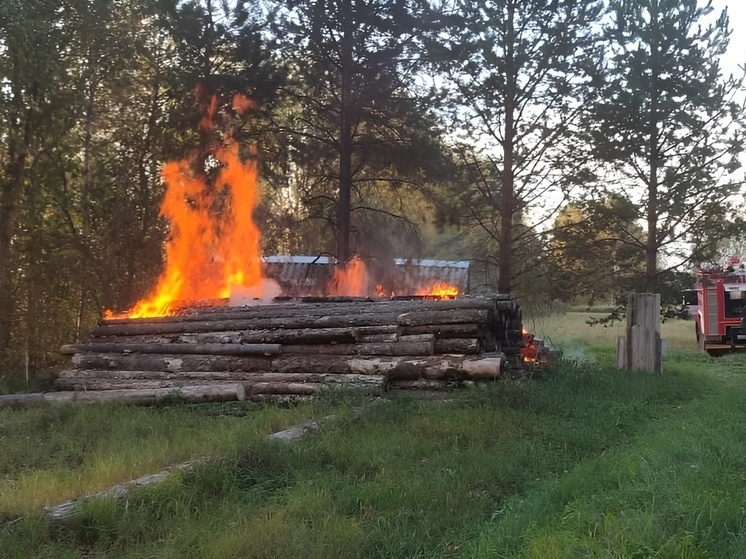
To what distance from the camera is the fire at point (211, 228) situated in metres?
13.5

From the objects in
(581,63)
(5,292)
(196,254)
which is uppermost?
(581,63)

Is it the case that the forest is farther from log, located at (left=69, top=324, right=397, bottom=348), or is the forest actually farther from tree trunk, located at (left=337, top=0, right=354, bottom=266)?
log, located at (left=69, top=324, right=397, bottom=348)

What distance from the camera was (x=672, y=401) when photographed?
29.8 feet

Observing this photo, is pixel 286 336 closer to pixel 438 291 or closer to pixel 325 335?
pixel 325 335

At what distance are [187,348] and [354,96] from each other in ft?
23.4

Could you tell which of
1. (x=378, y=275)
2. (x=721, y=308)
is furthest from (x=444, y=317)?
(x=721, y=308)

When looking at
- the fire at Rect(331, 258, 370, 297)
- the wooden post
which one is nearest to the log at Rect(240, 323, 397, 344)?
the fire at Rect(331, 258, 370, 297)

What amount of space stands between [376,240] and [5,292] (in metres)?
8.15

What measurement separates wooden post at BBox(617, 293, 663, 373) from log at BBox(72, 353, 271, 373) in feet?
22.1

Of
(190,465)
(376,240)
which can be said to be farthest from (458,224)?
(190,465)

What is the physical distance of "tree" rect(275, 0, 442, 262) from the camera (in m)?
14.2

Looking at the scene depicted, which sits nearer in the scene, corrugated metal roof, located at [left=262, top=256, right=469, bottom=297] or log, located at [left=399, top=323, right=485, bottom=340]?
log, located at [left=399, top=323, right=485, bottom=340]

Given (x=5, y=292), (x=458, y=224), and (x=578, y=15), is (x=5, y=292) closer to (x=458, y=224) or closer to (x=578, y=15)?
(x=458, y=224)

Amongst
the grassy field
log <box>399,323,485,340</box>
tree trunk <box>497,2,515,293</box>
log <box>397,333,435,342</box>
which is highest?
tree trunk <box>497,2,515,293</box>
